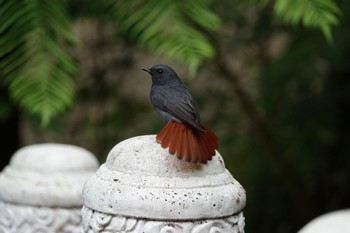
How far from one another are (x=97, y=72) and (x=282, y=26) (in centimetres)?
121

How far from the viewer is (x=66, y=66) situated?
2.69 metres

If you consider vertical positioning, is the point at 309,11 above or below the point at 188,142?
above

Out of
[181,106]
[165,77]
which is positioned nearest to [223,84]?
[165,77]

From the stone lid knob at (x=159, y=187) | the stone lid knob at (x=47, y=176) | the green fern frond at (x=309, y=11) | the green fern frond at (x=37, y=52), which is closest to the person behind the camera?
the stone lid knob at (x=159, y=187)

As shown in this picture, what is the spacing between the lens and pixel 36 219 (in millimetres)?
2705

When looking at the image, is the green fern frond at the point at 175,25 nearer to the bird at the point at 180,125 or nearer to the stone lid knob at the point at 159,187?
the bird at the point at 180,125

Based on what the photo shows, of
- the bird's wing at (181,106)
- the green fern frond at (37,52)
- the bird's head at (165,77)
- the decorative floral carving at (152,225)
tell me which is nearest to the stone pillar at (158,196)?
the decorative floral carving at (152,225)

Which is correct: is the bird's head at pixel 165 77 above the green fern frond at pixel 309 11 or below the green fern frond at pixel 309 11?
below

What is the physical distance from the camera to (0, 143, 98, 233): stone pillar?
2.70m

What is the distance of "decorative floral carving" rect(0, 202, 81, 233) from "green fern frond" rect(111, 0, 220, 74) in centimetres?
65

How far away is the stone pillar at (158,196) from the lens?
6.60 feet

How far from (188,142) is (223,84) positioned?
2.99m

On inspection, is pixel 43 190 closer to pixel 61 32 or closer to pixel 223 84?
pixel 61 32

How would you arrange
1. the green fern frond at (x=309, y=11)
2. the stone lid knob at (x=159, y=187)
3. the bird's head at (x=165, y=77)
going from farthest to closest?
1. the green fern frond at (x=309, y=11)
2. the bird's head at (x=165, y=77)
3. the stone lid knob at (x=159, y=187)
